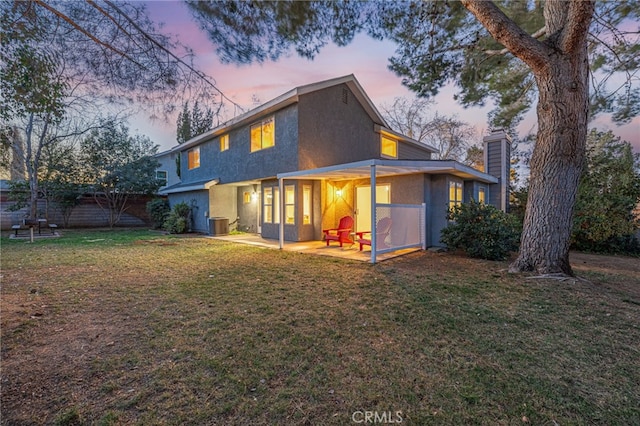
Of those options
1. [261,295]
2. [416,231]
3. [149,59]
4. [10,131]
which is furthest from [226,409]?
[416,231]

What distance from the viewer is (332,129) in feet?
36.8

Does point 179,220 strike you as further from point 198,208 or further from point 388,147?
point 388,147

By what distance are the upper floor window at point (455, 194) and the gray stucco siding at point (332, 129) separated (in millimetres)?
4180

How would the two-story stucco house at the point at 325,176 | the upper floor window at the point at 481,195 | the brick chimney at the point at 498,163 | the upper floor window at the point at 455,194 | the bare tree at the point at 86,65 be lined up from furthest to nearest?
the brick chimney at the point at 498,163 < the upper floor window at the point at 481,195 < the upper floor window at the point at 455,194 < the two-story stucco house at the point at 325,176 < the bare tree at the point at 86,65

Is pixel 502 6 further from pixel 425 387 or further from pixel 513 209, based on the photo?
pixel 425 387

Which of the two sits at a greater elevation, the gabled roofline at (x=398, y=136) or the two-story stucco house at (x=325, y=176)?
the gabled roofline at (x=398, y=136)

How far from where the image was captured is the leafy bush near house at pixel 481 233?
743cm

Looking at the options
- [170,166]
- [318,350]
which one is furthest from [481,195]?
[170,166]

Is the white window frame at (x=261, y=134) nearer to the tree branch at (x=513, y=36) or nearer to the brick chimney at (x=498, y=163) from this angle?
the tree branch at (x=513, y=36)

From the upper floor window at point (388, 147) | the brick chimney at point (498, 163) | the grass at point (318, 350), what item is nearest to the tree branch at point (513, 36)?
the grass at point (318, 350)

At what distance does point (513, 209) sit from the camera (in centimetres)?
1285

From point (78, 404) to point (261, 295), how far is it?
2576mm

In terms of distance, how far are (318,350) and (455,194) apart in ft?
28.7

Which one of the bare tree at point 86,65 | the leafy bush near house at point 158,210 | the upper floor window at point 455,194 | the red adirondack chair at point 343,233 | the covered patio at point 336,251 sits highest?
the bare tree at point 86,65
